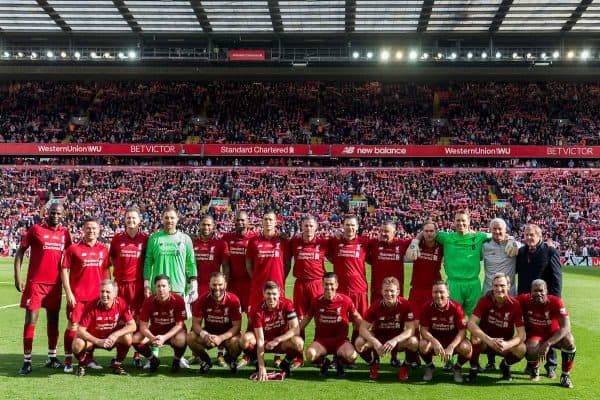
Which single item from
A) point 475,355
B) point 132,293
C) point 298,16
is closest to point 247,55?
point 298,16

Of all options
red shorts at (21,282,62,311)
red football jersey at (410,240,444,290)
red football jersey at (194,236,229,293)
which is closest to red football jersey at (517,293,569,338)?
red football jersey at (410,240,444,290)

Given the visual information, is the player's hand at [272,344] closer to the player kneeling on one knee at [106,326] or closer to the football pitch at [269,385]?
the football pitch at [269,385]

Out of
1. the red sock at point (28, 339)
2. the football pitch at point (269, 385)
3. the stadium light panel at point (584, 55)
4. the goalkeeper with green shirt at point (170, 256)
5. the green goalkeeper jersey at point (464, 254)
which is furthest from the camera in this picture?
the stadium light panel at point (584, 55)

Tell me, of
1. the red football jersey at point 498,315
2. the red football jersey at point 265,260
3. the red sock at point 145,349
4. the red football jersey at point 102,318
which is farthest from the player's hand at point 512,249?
the red football jersey at point 102,318

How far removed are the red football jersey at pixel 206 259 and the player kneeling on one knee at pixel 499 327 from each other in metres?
3.44

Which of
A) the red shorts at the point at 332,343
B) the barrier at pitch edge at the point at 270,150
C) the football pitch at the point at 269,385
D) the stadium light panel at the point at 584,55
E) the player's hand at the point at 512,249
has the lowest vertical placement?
the football pitch at the point at 269,385

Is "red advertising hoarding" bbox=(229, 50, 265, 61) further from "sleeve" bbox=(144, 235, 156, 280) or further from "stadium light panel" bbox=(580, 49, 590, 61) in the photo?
"sleeve" bbox=(144, 235, 156, 280)

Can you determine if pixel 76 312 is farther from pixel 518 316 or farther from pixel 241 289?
pixel 518 316

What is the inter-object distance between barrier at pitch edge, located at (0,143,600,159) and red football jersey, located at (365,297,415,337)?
95.3 ft

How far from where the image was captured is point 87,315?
23.4ft

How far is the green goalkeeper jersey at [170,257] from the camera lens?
25.4 ft

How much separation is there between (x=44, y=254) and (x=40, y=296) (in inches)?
19.8

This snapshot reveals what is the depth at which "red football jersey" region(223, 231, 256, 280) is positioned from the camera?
844 centimetres

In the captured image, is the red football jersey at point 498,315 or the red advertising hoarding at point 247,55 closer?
the red football jersey at point 498,315
